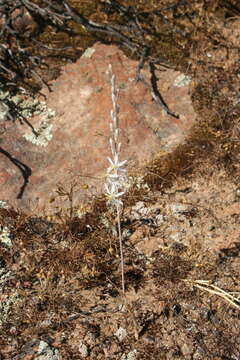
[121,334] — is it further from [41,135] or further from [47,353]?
[41,135]

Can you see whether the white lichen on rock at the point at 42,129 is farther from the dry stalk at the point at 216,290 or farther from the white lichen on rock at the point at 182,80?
the dry stalk at the point at 216,290

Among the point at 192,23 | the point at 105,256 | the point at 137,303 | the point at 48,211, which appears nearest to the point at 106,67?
the point at 192,23

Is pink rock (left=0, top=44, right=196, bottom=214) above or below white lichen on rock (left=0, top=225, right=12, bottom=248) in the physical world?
above

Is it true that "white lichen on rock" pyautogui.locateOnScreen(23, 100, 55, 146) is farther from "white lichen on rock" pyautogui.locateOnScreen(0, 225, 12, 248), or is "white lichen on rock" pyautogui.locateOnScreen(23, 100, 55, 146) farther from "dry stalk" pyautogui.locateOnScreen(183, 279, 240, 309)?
"dry stalk" pyautogui.locateOnScreen(183, 279, 240, 309)

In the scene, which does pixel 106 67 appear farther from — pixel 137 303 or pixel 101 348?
pixel 101 348

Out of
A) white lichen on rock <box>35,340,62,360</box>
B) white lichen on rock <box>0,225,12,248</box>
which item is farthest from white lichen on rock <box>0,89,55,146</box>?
white lichen on rock <box>35,340,62,360</box>

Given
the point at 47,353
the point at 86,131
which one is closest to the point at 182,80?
the point at 86,131

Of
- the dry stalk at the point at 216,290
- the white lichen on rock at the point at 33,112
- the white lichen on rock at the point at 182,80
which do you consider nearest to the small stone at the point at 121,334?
the dry stalk at the point at 216,290

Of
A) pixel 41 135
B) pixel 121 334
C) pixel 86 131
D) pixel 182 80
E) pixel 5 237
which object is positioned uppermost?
pixel 182 80

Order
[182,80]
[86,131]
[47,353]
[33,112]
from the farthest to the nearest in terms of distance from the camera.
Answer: [182,80]
[33,112]
[86,131]
[47,353]
